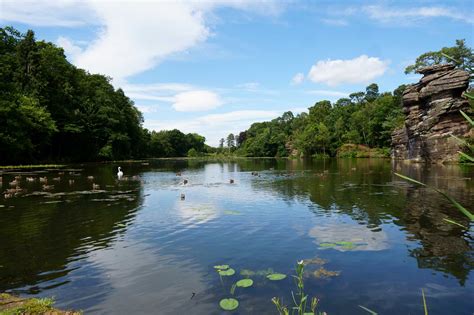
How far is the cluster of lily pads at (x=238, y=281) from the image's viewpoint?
7.52 m

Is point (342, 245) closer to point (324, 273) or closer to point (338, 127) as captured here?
point (324, 273)

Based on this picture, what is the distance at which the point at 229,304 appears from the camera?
753cm

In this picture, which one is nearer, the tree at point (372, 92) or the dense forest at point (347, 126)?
the dense forest at point (347, 126)

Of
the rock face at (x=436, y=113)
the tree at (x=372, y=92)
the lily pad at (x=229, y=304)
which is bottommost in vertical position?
the lily pad at (x=229, y=304)

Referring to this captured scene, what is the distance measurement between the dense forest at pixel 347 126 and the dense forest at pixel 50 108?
68564mm

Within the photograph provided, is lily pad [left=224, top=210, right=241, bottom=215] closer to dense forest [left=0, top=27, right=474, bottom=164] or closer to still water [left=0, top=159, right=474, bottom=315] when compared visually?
still water [left=0, top=159, right=474, bottom=315]

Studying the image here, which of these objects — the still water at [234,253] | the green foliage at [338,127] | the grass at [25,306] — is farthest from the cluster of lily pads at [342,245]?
the green foliage at [338,127]

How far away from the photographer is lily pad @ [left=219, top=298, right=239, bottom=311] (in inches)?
293

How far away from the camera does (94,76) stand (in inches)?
3839

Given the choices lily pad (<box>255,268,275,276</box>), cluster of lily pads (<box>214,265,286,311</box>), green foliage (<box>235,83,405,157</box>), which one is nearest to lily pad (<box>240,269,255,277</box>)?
cluster of lily pads (<box>214,265,286,311</box>)

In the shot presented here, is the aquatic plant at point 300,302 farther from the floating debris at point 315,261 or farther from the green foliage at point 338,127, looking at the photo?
the green foliage at point 338,127

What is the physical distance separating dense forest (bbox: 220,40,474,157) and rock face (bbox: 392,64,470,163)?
1680 centimetres

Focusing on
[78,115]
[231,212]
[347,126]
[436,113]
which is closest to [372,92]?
[347,126]

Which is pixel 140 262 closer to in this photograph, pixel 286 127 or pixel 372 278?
pixel 372 278
